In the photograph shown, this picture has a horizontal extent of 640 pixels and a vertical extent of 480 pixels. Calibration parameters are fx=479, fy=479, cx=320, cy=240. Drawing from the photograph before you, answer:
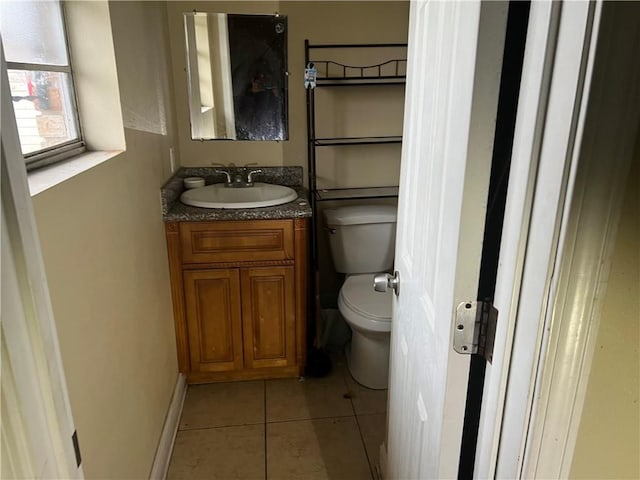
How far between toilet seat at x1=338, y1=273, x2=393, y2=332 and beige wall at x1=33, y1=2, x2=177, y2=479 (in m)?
0.79

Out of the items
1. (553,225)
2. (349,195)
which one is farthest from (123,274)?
(349,195)

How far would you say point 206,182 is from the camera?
240 centimetres

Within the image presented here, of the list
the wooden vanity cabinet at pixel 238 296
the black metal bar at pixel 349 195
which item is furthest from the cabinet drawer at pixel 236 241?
the black metal bar at pixel 349 195

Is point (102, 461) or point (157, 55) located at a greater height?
point (157, 55)

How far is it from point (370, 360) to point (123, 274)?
1.26m

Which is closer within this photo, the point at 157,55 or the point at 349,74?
the point at 157,55

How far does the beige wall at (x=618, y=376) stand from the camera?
0.52 m

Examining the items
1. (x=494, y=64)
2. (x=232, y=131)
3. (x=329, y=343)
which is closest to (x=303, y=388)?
(x=329, y=343)

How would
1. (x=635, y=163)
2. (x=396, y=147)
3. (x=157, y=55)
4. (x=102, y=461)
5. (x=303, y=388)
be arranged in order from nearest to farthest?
(x=635, y=163) → (x=102, y=461) → (x=157, y=55) → (x=303, y=388) → (x=396, y=147)

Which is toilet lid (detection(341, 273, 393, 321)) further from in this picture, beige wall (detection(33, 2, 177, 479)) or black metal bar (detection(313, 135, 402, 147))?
beige wall (detection(33, 2, 177, 479))

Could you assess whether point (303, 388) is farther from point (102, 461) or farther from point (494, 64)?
point (494, 64)

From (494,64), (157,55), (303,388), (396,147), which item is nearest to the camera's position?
(494,64)

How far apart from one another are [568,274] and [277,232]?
160 centimetres

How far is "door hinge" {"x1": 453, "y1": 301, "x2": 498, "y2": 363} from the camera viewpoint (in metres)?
0.70
